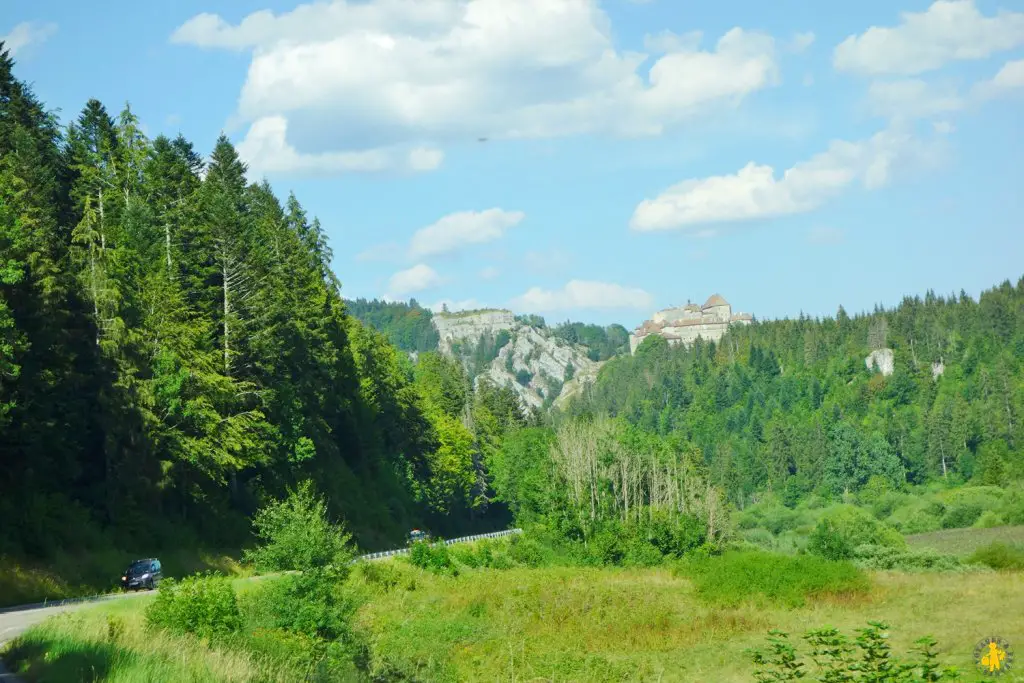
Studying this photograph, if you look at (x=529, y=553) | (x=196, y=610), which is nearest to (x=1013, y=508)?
(x=529, y=553)

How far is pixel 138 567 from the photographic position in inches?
1486

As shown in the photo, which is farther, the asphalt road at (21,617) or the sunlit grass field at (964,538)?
the sunlit grass field at (964,538)

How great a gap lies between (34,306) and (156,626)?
864 inches

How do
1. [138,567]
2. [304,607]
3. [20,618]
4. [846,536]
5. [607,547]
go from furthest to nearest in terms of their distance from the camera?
1. [846,536]
2. [607,547]
3. [138,567]
4. [304,607]
5. [20,618]

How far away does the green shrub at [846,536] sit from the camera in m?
67.2

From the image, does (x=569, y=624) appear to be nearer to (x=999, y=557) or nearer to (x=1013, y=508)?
(x=999, y=557)

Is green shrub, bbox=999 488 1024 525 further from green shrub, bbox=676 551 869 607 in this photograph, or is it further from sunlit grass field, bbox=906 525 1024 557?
green shrub, bbox=676 551 869 607

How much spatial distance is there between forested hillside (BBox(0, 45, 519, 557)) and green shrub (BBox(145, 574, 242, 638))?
1377cm

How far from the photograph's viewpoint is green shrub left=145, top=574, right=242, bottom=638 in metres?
23.0

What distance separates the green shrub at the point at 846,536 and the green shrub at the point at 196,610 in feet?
161

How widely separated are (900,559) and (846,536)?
698 cm

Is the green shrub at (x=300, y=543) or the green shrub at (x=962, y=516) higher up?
the green shrub at (x=300, y=543)

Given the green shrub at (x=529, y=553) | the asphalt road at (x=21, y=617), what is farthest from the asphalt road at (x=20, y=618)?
the green shrub at (x=529, y=553)

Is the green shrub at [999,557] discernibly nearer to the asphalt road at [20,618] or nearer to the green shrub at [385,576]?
the green shrub at [385,576]
